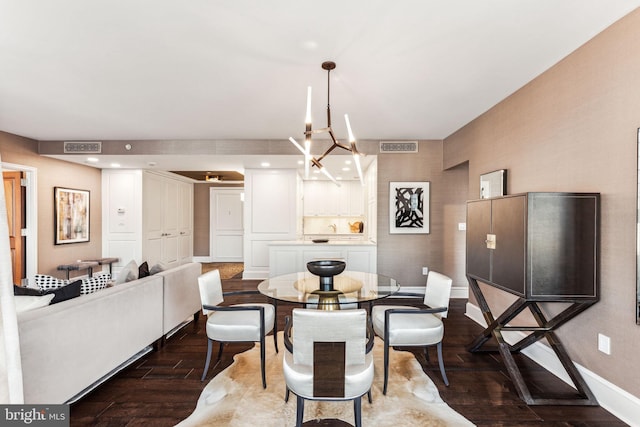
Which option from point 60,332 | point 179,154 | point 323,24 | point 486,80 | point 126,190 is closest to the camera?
point 60,332

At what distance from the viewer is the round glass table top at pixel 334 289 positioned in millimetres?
2305

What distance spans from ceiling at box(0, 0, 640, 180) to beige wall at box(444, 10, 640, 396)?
7.3 inches

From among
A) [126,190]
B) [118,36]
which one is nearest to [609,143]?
[118,36]

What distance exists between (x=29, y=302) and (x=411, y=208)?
4608 mm

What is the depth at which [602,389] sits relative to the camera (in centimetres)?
208

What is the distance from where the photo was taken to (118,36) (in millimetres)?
2156

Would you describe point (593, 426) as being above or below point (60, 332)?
below

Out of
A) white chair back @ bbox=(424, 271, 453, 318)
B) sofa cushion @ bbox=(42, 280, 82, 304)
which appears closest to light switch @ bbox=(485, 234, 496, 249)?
white chair back @ bbox=(424, 271, 453, 318)

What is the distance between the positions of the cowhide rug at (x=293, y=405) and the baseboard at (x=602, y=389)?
3.27 ft

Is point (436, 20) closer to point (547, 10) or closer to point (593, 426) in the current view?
point (547, 10)

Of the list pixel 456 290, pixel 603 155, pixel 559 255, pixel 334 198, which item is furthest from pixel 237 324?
pixel 334 198

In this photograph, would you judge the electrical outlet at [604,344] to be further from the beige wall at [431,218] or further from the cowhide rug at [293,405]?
the beige wall at [431,218]

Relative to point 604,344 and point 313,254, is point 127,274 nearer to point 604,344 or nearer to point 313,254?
point 313,254

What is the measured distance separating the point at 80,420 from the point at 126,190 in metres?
5.33
